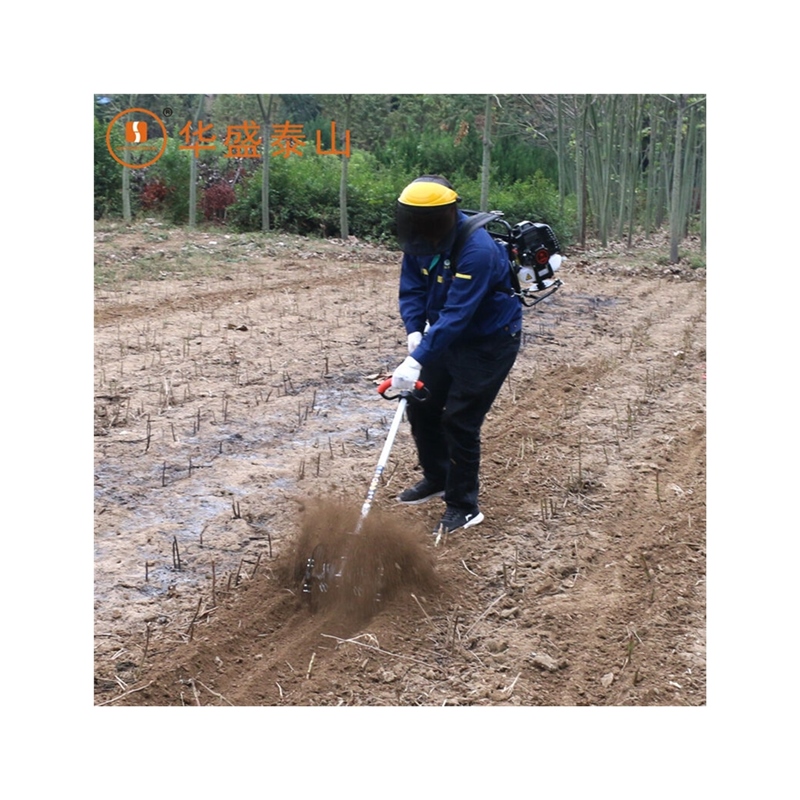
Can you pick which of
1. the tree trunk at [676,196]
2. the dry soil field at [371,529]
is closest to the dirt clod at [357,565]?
the dry soil field at [371,529]

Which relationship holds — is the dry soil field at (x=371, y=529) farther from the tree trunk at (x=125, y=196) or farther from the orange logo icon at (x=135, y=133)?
the tree trunk at (x=125, y=196)

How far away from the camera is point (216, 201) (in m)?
19.1

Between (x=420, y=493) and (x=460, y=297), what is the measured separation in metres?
1.48

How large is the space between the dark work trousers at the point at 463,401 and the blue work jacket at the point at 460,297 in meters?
0.08

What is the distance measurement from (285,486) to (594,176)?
20.0 metres

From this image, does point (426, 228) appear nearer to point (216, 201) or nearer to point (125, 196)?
point (125, 196)

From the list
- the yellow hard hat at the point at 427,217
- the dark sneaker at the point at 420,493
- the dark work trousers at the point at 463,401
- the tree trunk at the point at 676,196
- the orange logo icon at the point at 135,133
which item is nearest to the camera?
the yellow hard hat at the point at 427,217

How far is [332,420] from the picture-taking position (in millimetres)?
7211

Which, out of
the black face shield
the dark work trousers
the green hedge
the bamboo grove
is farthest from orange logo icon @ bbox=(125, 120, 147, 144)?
the black face shield

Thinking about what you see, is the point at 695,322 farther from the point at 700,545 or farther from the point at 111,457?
the point at 111,457

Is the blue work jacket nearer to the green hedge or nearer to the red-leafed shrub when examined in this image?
the green hedge

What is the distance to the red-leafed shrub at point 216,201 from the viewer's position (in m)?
19.1

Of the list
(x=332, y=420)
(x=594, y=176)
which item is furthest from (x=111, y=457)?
(x=594, y=176)

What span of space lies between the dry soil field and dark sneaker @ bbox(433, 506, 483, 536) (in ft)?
0.21
